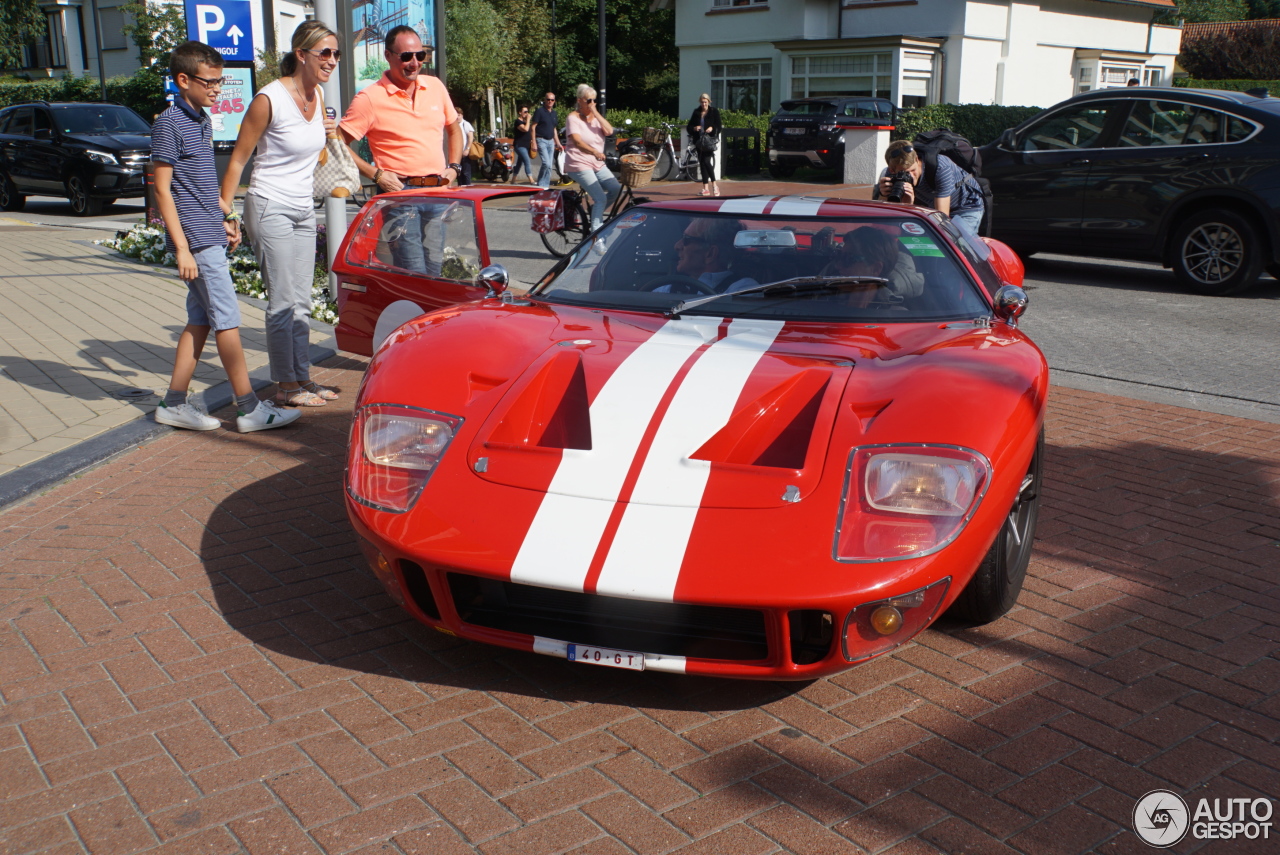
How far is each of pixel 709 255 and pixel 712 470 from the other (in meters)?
1.46

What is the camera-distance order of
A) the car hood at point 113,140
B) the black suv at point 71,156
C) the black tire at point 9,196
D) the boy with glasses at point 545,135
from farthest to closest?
1. the boy with glasses at point 545,135
2. the black tire at point 9,196
3. the car hood at point 113,140
4. the black suv at point 71,156

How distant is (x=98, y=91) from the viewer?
1508 inches

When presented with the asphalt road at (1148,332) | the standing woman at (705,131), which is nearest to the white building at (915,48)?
the standing woman at (705,131)

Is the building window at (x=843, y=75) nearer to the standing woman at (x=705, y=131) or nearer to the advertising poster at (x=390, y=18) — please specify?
the standing woman at (x=705, y=131)

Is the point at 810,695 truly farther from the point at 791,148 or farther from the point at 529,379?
the point at 791,148

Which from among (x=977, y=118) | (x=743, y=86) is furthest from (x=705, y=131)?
(x=743, y=86)

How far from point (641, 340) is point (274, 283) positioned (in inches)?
113

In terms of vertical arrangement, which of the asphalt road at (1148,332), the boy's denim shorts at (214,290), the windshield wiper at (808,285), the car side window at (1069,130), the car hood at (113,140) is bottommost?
the asphalt road at (1148,332)

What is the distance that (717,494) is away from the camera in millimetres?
2887

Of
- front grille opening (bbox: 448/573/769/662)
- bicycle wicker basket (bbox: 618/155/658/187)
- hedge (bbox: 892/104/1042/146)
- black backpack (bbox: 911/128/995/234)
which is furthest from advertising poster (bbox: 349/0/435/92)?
hedge (bbox: 892/104/1042/146)

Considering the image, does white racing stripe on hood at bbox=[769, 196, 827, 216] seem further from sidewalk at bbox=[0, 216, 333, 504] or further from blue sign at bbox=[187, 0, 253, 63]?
blue sign at bbox=[187, 0, 253, 63]

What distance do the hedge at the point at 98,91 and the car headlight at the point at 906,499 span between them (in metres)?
33.6

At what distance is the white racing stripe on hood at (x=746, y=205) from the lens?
4359 mm

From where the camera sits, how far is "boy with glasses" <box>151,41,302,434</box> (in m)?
5.08
